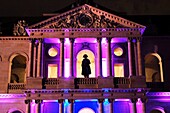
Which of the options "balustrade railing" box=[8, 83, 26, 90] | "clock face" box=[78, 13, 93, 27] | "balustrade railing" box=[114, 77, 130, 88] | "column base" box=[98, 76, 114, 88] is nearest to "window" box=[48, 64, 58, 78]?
"balustrade railing" box=[8, 83, 26, 90]

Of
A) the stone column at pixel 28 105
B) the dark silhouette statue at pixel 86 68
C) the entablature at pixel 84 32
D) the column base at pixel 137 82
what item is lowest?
the stone column at pixel 28 105

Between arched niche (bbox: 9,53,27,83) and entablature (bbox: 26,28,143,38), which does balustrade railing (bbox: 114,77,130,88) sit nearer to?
entablature (bbox: 26,28,143,38)

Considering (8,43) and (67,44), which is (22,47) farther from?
(67,44)

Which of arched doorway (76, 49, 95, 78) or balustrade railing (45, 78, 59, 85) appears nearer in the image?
balustrade railing (45, 78, 59, 85)

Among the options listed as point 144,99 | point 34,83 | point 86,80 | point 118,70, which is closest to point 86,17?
point 86,80

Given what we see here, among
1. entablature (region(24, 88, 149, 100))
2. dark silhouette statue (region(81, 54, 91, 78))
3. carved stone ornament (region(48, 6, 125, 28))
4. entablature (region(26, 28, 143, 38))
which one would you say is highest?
carved stone ornament (region(48, 6, 125, 28))

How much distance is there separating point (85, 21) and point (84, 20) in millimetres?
130

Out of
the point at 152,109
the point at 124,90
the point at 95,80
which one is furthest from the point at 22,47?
the point at 152,109

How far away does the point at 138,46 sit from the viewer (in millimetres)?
31984

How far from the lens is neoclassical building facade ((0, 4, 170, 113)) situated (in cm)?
3038

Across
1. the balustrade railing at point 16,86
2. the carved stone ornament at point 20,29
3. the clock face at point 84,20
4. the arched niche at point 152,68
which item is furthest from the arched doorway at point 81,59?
the arched niche at point 152,68

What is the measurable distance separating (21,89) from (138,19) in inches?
595

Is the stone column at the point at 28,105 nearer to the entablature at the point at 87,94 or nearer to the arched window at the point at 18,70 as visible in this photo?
the entablature at the point at 87,94

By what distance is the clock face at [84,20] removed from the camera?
32219 millimetres
